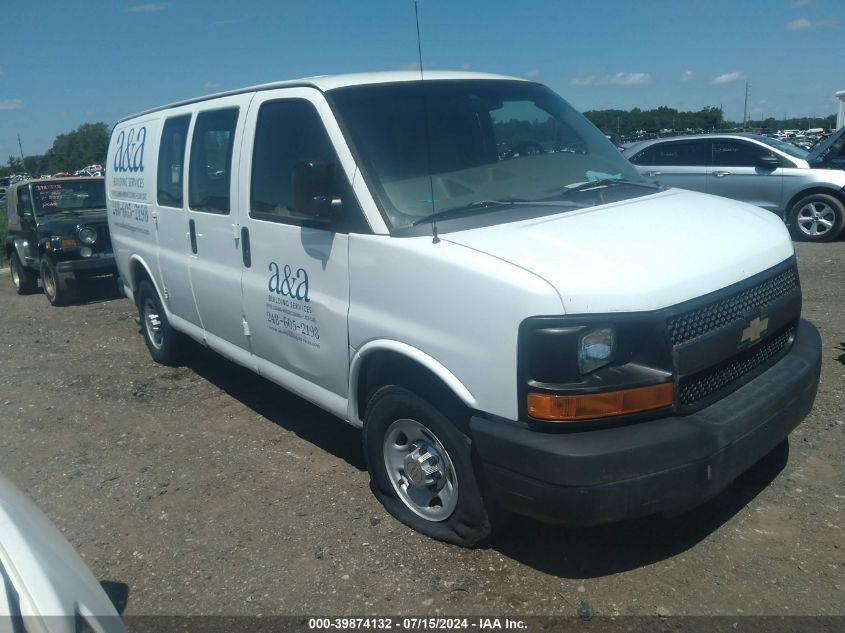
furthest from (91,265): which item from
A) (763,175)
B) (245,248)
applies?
(763,175)

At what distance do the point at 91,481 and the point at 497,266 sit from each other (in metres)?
3.07

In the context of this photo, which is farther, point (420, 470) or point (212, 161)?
point (212, 161)

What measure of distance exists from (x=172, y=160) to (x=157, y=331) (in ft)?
5.85

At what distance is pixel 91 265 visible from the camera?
1020cm

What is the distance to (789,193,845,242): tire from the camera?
11.1m

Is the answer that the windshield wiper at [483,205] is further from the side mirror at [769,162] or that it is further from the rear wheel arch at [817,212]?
the rear wheel arch at [817,212]

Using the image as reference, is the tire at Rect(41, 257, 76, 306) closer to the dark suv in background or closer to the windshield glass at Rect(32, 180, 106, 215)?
the dark suv in background

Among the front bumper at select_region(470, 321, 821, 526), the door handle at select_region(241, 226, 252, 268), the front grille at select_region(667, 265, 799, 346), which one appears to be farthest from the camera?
the door handle at select_region(241, 226, 252, 268)

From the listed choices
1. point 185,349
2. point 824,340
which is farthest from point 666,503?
point 185,349

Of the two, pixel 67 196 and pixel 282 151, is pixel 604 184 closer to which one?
pixel 282 151

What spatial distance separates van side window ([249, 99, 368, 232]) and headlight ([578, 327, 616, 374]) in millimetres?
1375

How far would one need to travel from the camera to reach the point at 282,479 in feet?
14.4

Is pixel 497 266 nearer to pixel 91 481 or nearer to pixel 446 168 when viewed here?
pixel 446 168

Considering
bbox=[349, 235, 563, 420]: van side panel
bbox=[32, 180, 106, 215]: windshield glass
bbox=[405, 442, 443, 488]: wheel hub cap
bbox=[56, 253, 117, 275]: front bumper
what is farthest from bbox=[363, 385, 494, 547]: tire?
bbox=[32, 180, 106, 215]: windshield glass
